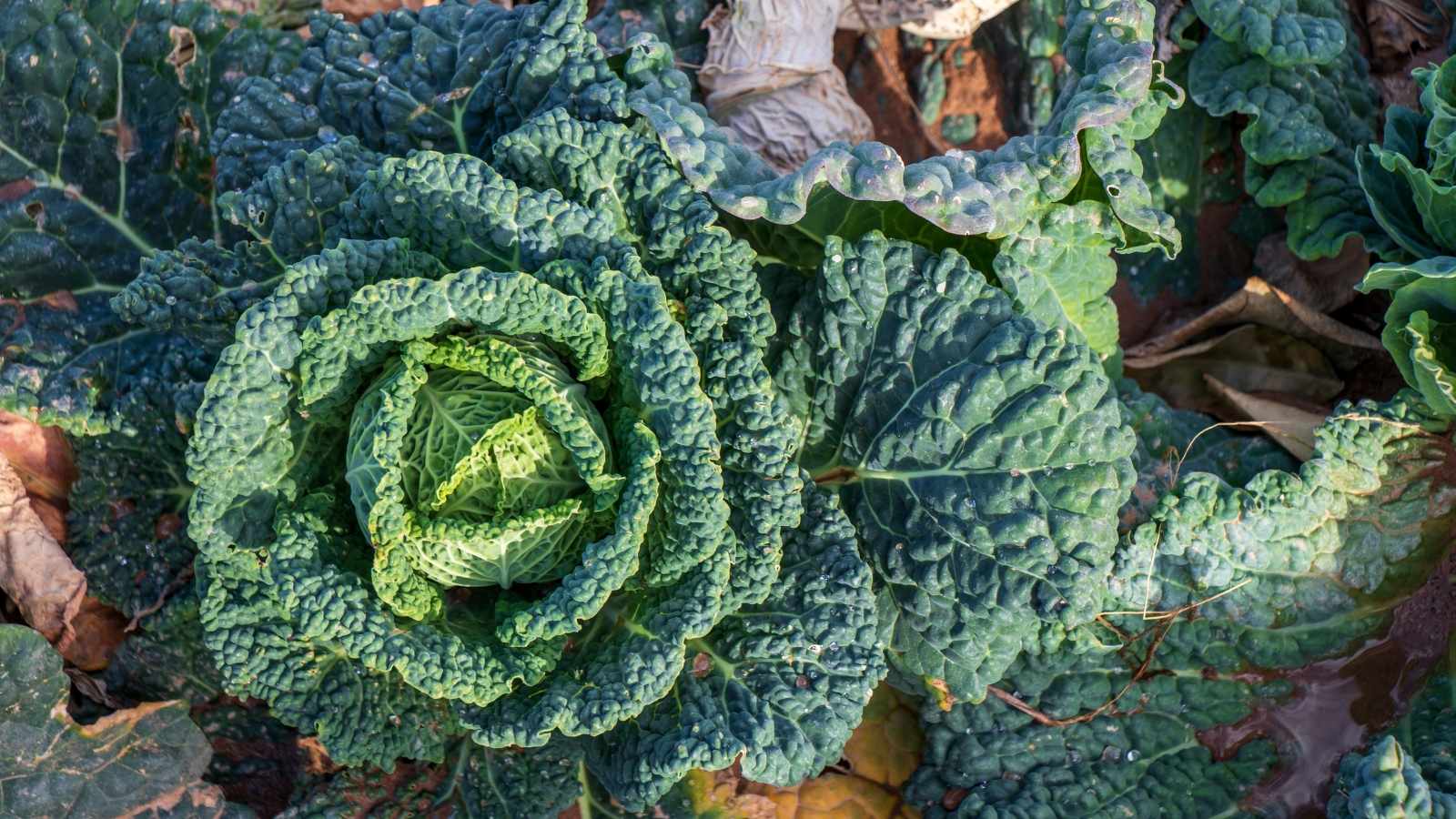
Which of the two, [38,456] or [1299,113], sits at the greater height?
[1299,113]

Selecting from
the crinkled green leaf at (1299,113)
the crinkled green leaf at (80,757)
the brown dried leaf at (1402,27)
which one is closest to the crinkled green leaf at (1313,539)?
the crinkled green leaf at (1299,113)

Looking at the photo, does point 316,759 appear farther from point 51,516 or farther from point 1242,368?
point 1242,368

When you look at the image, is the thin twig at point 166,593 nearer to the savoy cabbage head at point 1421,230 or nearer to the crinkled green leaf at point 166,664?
the crinkled green leaf at point 166,664

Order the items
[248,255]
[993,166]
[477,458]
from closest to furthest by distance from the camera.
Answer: [477,458], [993,166], [248,255]

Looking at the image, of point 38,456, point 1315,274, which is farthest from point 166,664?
point 1315,274

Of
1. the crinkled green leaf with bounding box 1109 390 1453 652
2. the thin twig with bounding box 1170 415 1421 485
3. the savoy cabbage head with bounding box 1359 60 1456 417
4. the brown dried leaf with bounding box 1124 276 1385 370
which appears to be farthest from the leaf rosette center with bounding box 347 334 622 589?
the savoy cabbage head with bounding box 1359 60 1456 417

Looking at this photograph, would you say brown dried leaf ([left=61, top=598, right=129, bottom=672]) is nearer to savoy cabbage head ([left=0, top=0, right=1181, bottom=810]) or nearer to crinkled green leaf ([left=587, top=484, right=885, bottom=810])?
savoy cabbage head ([left=0, top=0, right=1181, bottom=810])

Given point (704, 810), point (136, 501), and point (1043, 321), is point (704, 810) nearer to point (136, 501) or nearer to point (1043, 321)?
point (1043, 321)
